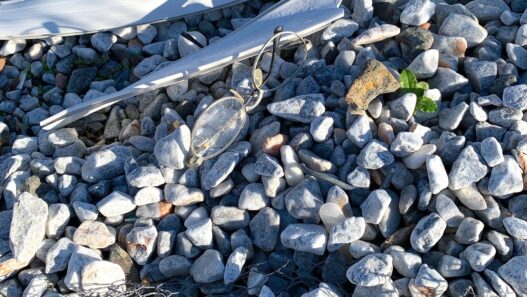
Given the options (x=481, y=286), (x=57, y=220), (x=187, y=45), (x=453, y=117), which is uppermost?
(x=187, y=45)

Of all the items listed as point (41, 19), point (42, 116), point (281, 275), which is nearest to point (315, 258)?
point (281, 275)

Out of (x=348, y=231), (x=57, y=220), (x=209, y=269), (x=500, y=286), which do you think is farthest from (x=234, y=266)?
(x=500, y=286)

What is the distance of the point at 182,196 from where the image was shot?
5.85 feet

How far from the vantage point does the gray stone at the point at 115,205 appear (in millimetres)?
1774

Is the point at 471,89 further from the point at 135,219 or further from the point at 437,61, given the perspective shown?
the point at 135,219

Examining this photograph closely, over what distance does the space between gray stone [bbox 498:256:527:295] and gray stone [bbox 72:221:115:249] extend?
946 mm

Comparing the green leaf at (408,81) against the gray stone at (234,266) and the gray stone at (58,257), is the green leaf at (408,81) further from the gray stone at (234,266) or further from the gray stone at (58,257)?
the gray stone at (58,257)

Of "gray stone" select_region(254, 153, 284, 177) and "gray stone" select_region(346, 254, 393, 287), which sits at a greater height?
"gray stone" select_region(254, 153, 284, 177)

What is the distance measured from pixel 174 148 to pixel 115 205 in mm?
211

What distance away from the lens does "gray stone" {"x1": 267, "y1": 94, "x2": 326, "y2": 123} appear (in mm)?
1812

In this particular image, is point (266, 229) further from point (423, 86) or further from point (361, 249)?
point (423, 86)

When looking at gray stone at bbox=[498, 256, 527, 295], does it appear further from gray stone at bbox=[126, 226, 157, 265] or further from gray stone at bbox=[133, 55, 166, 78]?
gray stone at bbox=[133, 55, 166, 78]

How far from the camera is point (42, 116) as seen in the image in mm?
2258

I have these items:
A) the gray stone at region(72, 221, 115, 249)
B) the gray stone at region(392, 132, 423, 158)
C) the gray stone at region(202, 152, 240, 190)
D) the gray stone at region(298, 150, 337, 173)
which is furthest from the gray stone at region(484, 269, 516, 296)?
the gray stone at region(72, 221, 115, 249)
